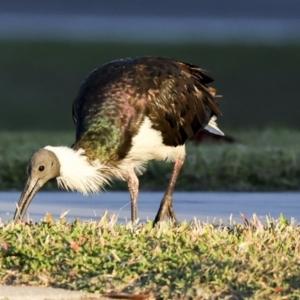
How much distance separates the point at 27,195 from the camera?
27.9ft

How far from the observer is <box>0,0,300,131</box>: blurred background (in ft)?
69.2

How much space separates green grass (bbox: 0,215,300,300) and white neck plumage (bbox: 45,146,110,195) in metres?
1.31

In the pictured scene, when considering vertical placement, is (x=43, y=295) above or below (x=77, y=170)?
below

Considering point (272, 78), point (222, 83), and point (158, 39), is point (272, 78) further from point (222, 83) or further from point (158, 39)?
point (158, 39)

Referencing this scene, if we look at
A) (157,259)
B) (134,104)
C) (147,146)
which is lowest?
(157,259)

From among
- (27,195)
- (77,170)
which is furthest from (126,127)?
(27,195)

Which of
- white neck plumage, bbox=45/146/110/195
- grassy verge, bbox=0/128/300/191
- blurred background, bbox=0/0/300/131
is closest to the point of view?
white neck plumage, bbox=45/146/110/195

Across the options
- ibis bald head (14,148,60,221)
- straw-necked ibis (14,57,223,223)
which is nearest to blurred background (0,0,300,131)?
straw-necked ibis (14,57,223,223)

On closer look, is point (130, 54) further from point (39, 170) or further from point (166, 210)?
point (39, 170)

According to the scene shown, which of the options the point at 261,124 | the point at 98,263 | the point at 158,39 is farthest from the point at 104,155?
the point at 158,39

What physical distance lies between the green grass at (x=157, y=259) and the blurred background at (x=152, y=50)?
11.5 meters

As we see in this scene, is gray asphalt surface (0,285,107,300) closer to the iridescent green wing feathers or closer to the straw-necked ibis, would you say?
the straw-necked ibis

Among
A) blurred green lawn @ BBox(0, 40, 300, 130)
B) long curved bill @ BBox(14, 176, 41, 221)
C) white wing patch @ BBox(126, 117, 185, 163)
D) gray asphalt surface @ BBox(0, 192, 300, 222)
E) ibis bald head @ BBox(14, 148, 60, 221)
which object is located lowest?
gray asphalt surface @ BBox(0, 192, 300, 222)

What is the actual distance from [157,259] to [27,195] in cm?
217
